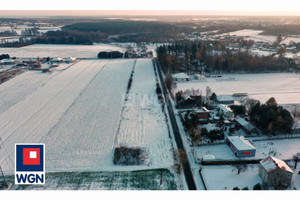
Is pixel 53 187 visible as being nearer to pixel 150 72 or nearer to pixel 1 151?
pixel 1 151

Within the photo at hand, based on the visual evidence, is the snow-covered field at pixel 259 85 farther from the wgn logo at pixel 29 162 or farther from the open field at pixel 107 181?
the wgn logo at pixel 29 162

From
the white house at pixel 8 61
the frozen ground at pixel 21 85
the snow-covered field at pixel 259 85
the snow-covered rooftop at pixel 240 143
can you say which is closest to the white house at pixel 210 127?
the snow-covered rooftop at pixel 240 143

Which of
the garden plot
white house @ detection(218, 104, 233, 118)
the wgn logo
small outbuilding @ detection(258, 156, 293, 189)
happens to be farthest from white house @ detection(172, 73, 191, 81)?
the wgn logo

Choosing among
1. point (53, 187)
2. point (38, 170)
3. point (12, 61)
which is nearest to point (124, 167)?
point (53, 187)

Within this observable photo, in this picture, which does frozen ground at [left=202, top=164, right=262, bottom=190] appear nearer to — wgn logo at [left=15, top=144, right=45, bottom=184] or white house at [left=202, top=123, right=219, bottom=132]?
white house at [left=202, top=123, right=219, bottom=132]

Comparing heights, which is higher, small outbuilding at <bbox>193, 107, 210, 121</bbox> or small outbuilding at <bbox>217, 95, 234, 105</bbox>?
small outbuilding at <bbox>217, 95, 234, 105</bbox>

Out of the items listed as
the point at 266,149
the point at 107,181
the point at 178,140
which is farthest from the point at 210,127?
the point at 107,181

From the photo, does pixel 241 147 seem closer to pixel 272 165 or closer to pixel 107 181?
pixel 272 165
